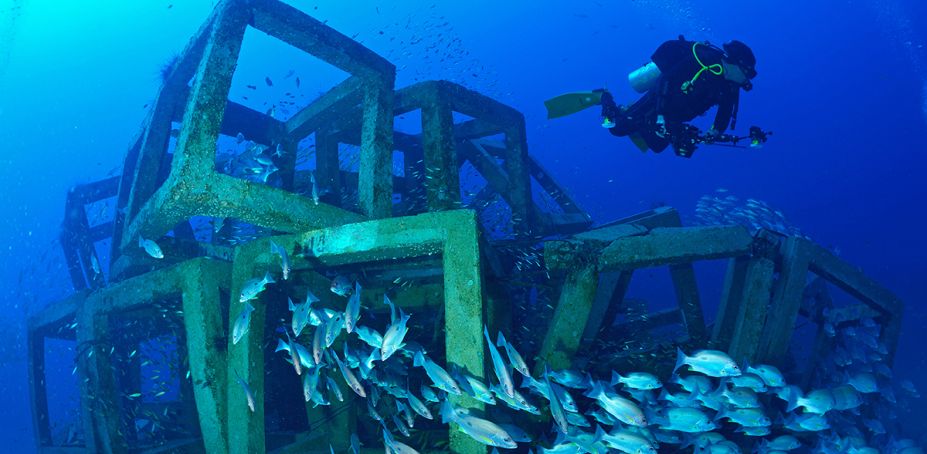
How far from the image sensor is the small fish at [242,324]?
4.39m

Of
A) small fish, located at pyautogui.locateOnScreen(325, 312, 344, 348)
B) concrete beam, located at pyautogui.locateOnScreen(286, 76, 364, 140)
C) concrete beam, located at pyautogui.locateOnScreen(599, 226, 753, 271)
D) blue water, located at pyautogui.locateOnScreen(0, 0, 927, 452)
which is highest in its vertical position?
blue water, located at pyautogui.locateOnScreen(0, 0, 927, 452)

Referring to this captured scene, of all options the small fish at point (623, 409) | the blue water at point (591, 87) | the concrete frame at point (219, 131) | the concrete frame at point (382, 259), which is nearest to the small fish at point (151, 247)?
the concrete frame at point (219, 131)

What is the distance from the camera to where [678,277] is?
6.75m

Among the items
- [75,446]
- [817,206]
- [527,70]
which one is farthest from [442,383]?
[527,70]

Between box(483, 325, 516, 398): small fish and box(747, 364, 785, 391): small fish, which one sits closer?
box(483, 325, 516, 398): small fish

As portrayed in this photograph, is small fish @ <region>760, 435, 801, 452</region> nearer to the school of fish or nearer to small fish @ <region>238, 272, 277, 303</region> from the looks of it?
the school of fish

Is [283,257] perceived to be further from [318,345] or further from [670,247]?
[670,247]

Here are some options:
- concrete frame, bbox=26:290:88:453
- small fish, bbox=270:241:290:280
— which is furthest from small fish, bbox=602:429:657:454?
concrete frame, bbox=26:290:88:453

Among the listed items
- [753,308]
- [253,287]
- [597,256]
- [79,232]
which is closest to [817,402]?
[753,308]

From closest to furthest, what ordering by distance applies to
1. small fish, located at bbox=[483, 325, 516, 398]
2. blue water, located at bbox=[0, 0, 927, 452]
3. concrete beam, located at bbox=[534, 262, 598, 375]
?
small fish, located at bbox=[483, 325, 516, 398]
concrete beam, located at bbox=[534, 262, 598, 375]
blue water, located at bbox=[0, 0, 927, 452]

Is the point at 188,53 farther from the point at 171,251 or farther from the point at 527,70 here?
the point at 527,70

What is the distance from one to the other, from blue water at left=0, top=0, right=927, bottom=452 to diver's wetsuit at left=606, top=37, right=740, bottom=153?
103 ft

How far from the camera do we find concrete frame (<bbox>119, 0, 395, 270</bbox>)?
4.29 meters

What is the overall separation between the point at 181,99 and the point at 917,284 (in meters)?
43.7
